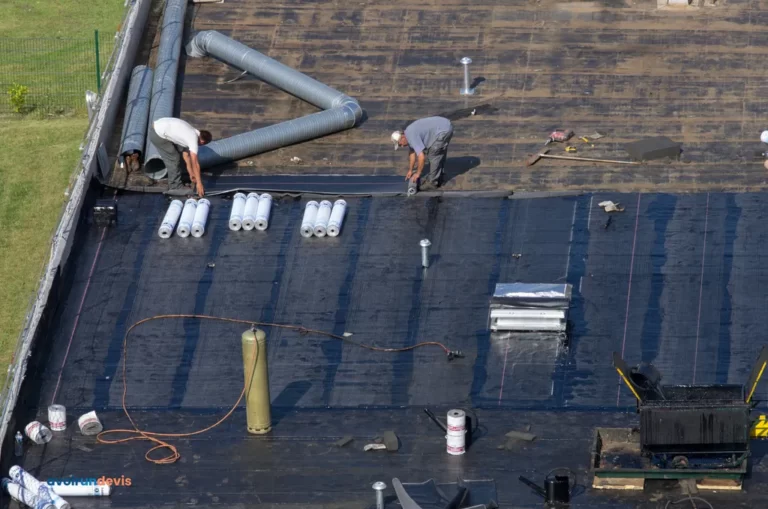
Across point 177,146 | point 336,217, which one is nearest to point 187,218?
point 177,146

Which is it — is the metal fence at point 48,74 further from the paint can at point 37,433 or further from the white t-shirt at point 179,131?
the paint can at point 37,433

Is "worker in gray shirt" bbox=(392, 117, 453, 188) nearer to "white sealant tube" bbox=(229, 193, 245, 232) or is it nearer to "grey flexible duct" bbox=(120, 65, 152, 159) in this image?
"white sealant tube" bbox=(229, 193, 245, 232)

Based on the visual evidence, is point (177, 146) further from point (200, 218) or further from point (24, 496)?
point (24, 496)

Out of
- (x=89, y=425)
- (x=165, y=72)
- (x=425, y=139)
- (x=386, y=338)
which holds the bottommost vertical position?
(x=89, y=425)

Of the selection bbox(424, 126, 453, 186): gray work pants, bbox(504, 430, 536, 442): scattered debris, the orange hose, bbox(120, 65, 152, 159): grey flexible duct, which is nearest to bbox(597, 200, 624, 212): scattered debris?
bbox(424, 126, 453, 186): gray work pants

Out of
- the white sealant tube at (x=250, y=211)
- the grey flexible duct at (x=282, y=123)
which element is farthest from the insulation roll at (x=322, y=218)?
the grey flexible duct at (x=282, y=123)

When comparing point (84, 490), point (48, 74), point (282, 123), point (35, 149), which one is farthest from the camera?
point (48, 74)
